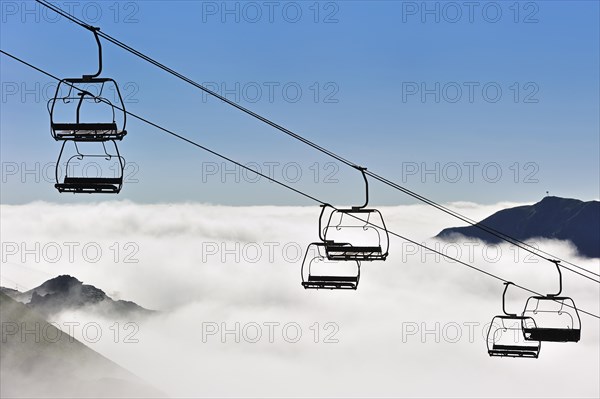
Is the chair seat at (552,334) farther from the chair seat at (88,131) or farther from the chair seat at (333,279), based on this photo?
the chair seat at (88,131)

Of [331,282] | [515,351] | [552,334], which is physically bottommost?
[515,351]

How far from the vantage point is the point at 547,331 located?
115 ft

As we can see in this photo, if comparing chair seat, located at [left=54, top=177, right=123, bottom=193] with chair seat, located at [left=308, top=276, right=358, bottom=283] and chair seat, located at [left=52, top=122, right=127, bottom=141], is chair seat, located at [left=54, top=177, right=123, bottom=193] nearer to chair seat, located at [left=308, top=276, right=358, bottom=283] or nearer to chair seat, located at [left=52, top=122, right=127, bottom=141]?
chair seat, located at [left=52, top=122, right=127, bottom=141]

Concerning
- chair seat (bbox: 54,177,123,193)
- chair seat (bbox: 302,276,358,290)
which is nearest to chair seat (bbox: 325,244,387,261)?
chair seat (bbox: 302,276,358,290)

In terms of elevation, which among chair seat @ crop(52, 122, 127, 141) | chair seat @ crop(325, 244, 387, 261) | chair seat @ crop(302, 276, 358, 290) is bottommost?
chair seat @ crop(302, 276, 358, 290)

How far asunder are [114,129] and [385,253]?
921cm

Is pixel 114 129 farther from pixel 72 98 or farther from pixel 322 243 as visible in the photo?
pixel 322 243

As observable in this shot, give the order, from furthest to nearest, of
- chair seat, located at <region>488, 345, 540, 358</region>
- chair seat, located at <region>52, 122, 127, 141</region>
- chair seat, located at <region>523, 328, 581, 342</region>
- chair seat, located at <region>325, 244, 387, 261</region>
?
chair seat, located at <region>488, 345, 540, 358</region>, chair seat, located at <region>523, 328, 581, 342</region>, chair seat, located at <region>325, 244, 387, 261</region>, chair seat, located at <region>52, 122, 127, 141</region>

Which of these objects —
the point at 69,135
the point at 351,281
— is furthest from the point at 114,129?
the point at 351,281

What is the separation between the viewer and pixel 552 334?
115ft

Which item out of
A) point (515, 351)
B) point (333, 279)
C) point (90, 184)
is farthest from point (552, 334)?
point (90, 184)

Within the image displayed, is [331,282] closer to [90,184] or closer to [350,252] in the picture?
[350,252]

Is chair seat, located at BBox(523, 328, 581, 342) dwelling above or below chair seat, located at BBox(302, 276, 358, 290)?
below

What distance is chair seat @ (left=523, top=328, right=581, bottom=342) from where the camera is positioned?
3478 centimetres
